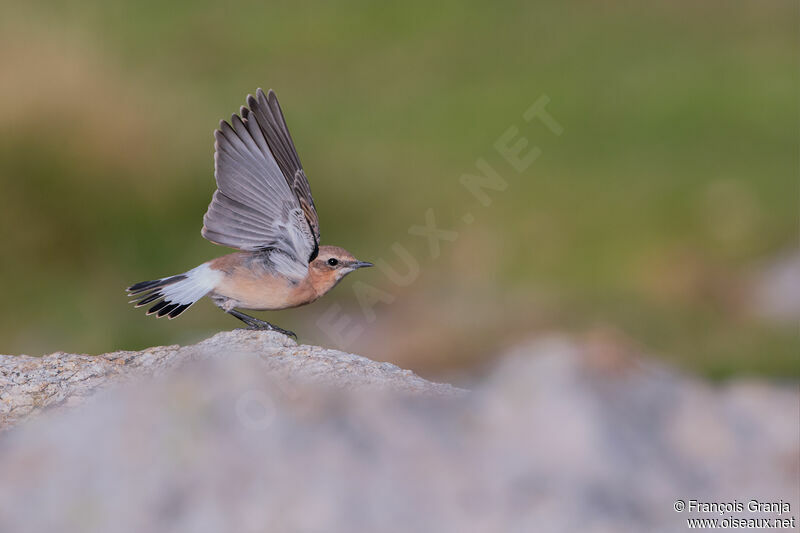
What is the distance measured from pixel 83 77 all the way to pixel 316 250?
29.7ft

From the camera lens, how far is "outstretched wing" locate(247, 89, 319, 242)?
460 centimetres

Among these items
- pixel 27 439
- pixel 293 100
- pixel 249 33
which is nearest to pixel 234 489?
pixel 27 439

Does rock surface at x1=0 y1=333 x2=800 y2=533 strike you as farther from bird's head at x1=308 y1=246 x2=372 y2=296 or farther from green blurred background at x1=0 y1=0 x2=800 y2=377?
green blurred background at x1=0 y1=0 x2=800 y2=377

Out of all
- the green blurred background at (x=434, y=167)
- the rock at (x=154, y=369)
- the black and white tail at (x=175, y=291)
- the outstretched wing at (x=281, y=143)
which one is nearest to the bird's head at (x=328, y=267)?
the outstretched wing at (x=281, y=143)

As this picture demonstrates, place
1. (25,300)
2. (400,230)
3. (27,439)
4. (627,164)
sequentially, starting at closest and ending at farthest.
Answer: (27,439) → (25,300) → (400,230) → (627,164)

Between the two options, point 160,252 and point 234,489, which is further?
point 160,252

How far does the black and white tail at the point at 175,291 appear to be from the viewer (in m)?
4.52

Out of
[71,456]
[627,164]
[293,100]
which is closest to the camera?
[71,456]

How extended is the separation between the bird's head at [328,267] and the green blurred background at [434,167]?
2.94 metres

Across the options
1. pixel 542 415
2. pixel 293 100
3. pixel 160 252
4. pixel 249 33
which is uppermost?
pixel 249 33

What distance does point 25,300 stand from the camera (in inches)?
436

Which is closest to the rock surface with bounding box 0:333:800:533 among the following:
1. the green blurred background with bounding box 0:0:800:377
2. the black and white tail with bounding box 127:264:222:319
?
the black and white tail with bounding box 127:264:222:319

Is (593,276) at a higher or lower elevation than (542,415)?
higher

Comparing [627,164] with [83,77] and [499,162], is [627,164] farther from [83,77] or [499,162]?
[83,77]
